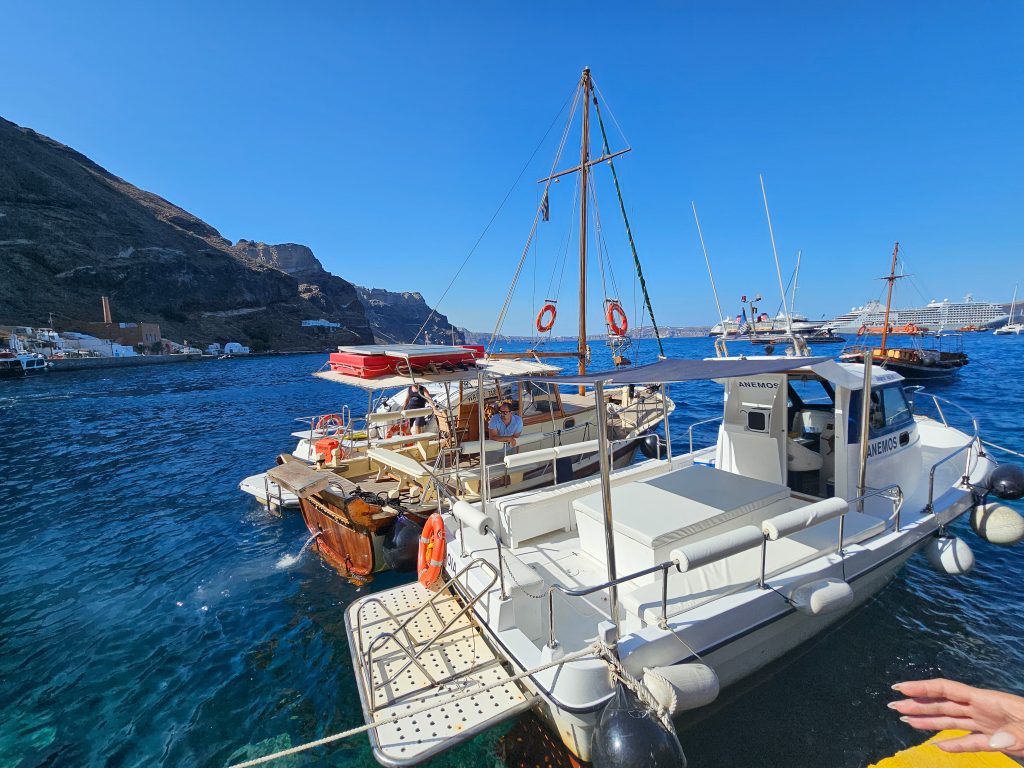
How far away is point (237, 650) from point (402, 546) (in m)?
2.69

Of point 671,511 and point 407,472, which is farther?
point 407,472

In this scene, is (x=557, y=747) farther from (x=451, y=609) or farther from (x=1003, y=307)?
(x=1003, y=307)

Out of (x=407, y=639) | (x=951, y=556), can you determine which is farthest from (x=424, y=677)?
(x=951, y=556)

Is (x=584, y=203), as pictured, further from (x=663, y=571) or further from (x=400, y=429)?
(x=663, y=571)

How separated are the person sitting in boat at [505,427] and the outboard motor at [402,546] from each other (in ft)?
10.6

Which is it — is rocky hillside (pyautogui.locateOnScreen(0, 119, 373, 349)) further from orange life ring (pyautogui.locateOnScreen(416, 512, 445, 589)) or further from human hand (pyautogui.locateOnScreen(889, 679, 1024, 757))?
human hand (pyautogui.locateOnScreen(889, 679, 1024, 757))

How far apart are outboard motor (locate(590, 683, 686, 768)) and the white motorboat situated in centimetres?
4

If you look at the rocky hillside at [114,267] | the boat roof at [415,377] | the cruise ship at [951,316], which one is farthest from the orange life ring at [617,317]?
the cruise ship at [951,316]

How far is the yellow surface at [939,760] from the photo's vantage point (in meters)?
3.66

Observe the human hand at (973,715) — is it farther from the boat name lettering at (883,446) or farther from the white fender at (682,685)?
the boat name lettering at (883,446)

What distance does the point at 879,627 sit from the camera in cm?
618

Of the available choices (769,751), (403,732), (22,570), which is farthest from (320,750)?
(22,570)

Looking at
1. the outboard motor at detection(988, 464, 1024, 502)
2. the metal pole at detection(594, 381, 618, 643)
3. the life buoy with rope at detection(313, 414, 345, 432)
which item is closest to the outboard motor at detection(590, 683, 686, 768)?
the metal pole at detection(594, 381, 618, 643)

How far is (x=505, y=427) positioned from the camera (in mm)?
10797
